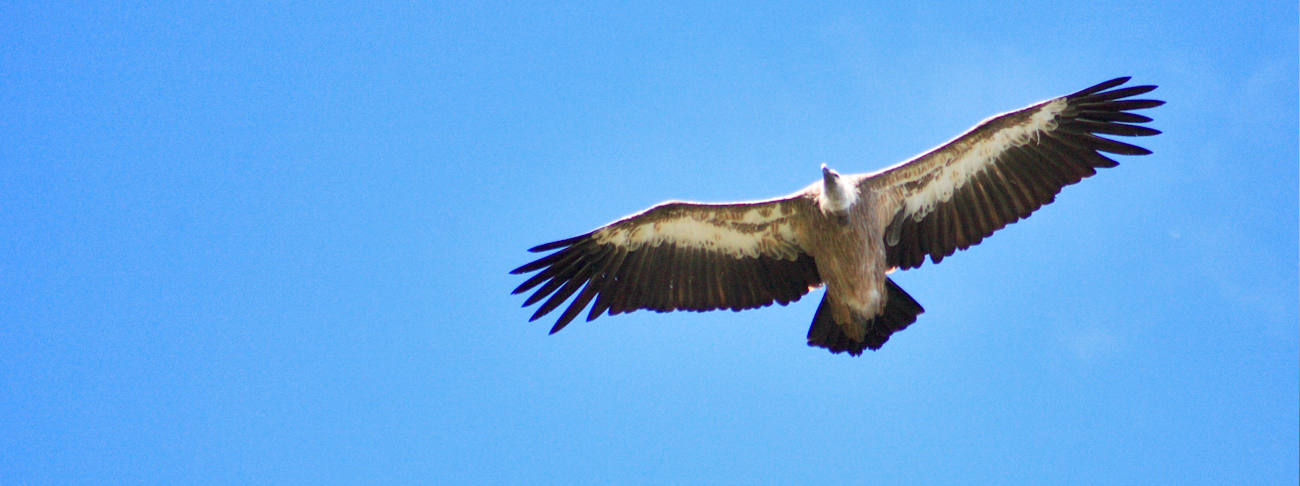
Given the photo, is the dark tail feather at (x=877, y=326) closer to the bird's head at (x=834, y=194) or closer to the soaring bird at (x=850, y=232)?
the soaring bird at (x=850, y=232)

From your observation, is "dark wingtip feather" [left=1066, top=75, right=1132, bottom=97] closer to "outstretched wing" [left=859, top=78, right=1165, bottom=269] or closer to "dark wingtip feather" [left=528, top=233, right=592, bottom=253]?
"outstretched wing" [left=859, top=78, right=1165, bottom=269]

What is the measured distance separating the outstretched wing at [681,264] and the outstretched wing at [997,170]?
792 mm

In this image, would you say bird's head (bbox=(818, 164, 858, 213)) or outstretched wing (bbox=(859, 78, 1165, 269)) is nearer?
bird's head (bbox=(818, 164, 858, 213))

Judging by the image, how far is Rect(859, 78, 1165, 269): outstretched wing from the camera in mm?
10523

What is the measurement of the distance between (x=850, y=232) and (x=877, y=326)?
776 millimetres

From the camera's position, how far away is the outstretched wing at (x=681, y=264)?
35.5 ft

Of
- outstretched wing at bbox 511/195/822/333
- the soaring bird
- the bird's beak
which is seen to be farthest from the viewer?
outstretched wing at bbox 511/195/822/333

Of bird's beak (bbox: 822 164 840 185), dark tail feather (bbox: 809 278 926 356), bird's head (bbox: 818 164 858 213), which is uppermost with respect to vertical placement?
bird's beak (bbox: 822 164 840 185)

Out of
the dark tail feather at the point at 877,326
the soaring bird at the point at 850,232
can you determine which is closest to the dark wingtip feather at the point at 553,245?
the soaring bird at the point at 850,232

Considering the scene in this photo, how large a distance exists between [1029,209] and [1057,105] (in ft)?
→ 2.58

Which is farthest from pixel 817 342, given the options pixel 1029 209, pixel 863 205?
pixel 1029 209

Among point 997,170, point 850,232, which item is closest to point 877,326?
point 850,232

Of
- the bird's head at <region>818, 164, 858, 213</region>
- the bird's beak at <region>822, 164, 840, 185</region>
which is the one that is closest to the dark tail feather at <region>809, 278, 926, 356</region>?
the bird's head at <region>818, 164, 858, 213</region>

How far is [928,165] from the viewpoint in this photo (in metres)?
10.7
